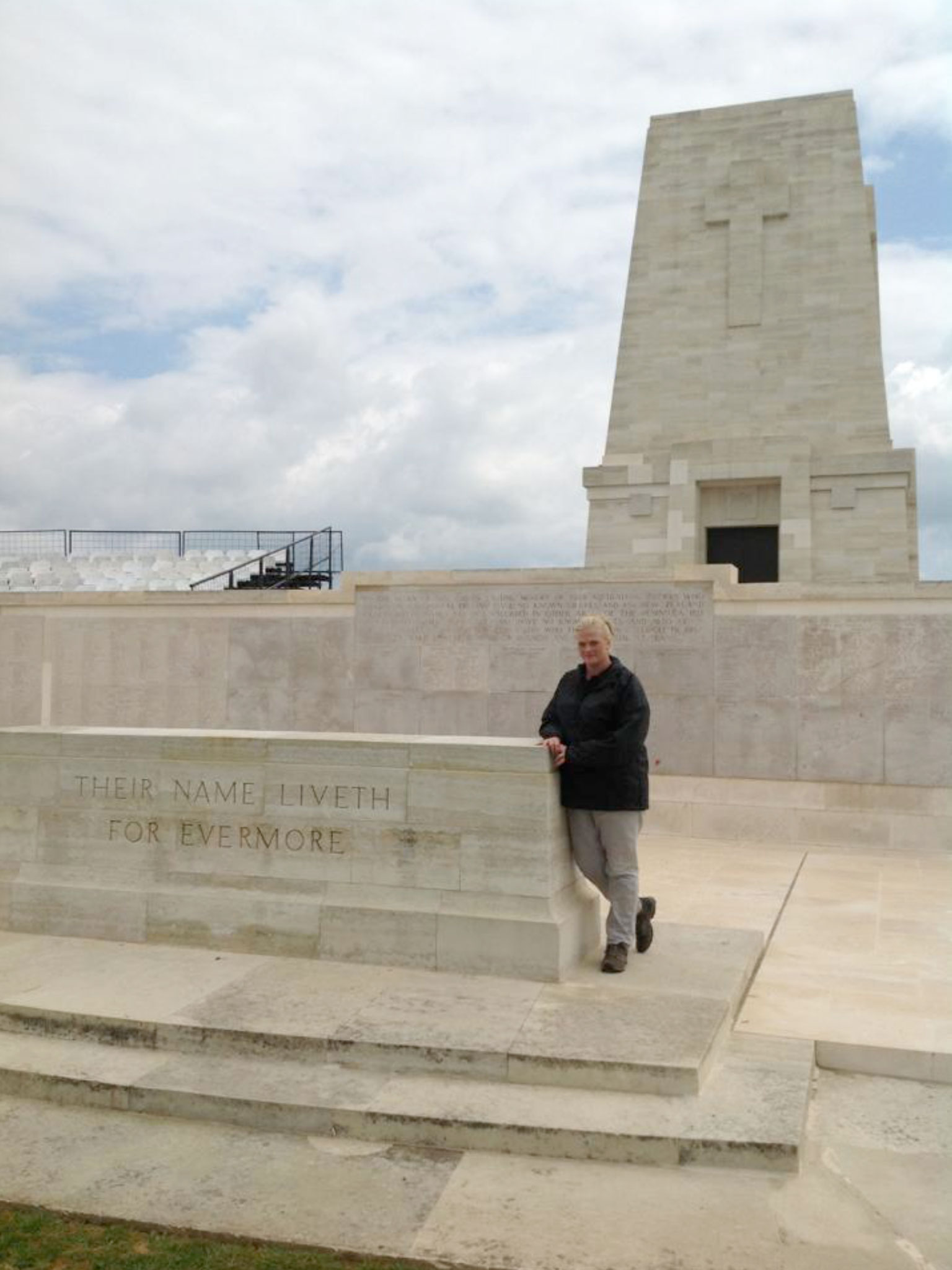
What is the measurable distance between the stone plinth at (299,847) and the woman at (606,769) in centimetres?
13

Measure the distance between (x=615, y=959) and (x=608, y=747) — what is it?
1121 millimetres

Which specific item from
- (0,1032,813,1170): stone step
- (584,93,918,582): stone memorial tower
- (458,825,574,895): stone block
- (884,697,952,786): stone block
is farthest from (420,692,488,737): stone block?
(0,1032,813,1170): stone step

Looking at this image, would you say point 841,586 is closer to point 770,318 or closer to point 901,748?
point 901,748

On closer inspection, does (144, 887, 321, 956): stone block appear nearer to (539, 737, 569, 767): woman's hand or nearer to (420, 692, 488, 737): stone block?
(539, 737, 569, 767): woman's hand

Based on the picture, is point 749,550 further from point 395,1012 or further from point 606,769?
point 395,1012

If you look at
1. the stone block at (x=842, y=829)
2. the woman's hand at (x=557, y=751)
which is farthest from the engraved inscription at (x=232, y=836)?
the stone block at (x=842, y=829)

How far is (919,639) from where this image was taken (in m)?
11.2

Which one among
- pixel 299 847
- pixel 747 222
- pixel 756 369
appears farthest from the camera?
pixel 747 222

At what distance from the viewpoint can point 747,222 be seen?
58.8ft

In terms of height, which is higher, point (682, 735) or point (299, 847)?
point (682, 735)

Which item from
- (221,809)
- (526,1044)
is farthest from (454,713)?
(526,1044)

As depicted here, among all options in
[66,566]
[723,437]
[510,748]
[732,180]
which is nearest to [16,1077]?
[510,748]

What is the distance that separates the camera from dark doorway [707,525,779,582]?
1755cm

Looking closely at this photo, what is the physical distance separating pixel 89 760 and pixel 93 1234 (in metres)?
3.42
